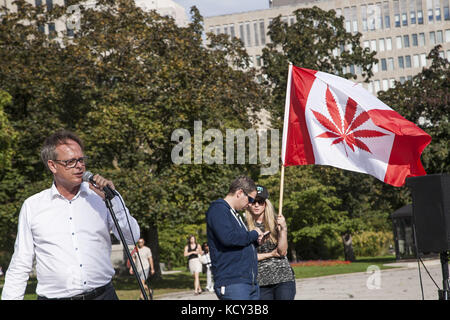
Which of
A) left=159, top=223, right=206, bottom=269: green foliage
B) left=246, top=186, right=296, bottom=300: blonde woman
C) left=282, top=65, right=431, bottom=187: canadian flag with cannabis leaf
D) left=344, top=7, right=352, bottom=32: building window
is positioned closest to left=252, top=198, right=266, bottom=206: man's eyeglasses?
left=246, top=186, right=296, bottom=300: blonde woman

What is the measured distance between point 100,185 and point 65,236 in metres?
0.49

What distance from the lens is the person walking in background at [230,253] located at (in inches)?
250

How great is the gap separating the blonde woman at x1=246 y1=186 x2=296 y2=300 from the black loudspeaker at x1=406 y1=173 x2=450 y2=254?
1.34 meters

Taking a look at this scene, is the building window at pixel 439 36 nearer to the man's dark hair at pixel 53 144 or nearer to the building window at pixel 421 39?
the building window at pixel 421 39

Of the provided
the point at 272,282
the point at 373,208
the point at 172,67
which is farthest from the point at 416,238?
the point at 373,208

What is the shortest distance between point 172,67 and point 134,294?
9.14 meters

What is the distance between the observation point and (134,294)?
78.3 feet

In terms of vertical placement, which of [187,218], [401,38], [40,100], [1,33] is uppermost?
[401,38]

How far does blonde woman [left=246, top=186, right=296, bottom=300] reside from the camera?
7.56m

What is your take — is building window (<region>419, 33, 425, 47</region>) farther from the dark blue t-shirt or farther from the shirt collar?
the shirt collar

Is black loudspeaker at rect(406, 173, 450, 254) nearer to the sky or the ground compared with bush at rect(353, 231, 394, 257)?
nearer to the sky

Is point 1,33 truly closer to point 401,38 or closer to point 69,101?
point 69,101

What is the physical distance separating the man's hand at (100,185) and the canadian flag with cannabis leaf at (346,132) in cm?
449

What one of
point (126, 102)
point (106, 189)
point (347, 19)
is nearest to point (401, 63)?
point (347, 19)
